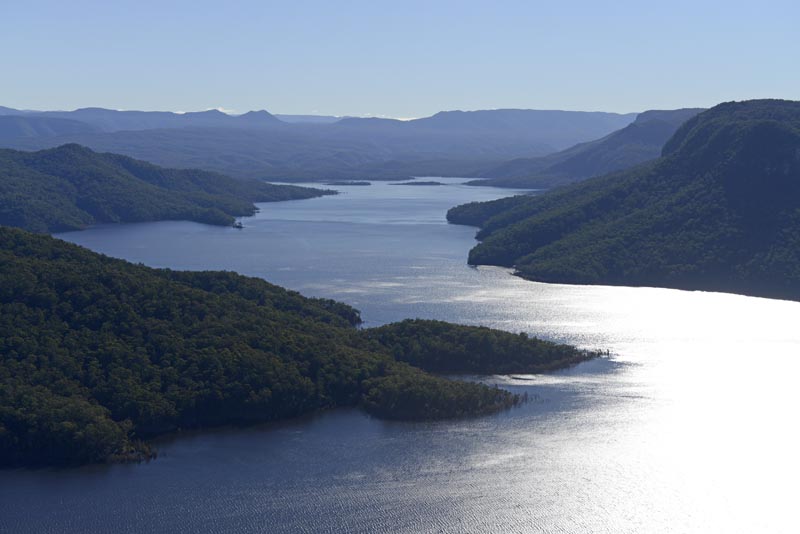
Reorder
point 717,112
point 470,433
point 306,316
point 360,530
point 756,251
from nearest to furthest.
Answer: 1. point 360,530
2. point 470,433
3. point 306,316
4. point 756,251
5. point 717,112

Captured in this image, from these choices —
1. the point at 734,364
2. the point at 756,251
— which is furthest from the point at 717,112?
the point at 734,364

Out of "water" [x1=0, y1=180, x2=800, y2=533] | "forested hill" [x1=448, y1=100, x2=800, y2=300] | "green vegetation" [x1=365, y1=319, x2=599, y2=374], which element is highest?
"forested hill" [x1=448, y1=100, x2=800, y2=300]

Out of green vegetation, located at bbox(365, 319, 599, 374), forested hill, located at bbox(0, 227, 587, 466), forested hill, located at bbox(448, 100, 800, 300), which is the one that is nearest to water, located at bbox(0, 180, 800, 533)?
forested hill, located at bbox(0, 227, 587, 466)

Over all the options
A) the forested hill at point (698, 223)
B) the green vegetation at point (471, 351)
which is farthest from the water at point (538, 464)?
the forested hill at point (698, 223)

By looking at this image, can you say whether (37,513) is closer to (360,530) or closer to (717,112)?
(360,530)

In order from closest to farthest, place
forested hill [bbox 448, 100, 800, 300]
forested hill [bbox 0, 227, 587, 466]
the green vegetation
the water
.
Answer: the water, forested hill [bbox 0, 227, 587, 466], the green vegetation, forested hill [bbox 448, 100, 800, 300]

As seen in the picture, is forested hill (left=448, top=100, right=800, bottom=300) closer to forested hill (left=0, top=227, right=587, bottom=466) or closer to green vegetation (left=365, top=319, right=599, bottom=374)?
green vegetation (left=365, top=319, right=599, bottom=374)
